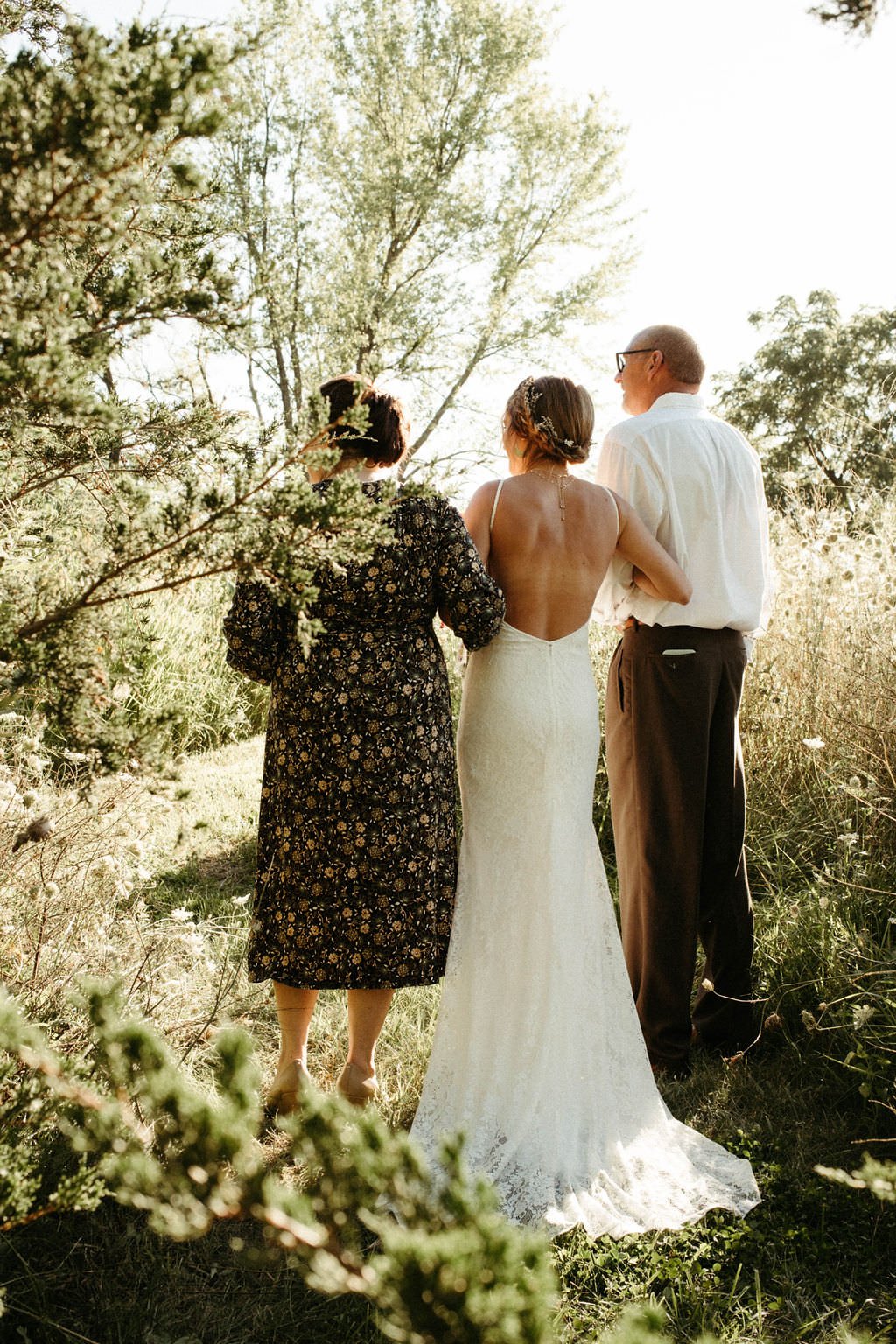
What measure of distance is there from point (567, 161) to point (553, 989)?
18.3 m

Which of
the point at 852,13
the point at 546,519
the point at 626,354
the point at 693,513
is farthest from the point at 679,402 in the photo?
the point at 852,13

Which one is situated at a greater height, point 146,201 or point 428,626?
point 146,201

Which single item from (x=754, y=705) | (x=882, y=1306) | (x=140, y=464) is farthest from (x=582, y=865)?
(x=754, y=705)

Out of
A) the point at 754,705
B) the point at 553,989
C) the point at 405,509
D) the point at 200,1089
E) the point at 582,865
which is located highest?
the point at 405,509

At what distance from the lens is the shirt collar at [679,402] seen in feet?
11.1

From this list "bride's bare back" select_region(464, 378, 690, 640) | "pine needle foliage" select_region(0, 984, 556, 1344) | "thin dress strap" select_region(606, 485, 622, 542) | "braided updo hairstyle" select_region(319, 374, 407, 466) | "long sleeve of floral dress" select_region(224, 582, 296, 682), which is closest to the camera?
"pine needle foliage" select_region(0, 984, 556, 1344)

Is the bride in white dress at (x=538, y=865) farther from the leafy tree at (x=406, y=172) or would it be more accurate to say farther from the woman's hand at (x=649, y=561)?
the leafy tree at (x=406, y=172)

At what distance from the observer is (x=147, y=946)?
2926 millimetres

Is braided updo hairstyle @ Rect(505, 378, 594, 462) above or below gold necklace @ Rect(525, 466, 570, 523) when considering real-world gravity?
above

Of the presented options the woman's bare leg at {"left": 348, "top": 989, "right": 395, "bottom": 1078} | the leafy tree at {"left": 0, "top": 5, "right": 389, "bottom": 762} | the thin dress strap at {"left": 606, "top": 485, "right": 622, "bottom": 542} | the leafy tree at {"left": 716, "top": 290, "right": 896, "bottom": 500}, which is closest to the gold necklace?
the thin dress strap at {"left": 606, "top": 485, "right": 622, "bottom": 542}

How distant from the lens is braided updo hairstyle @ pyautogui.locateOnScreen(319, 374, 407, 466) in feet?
8.69

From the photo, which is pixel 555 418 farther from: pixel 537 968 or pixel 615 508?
pixel 537 968

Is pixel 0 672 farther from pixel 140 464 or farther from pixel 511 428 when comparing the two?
pixel 511 428

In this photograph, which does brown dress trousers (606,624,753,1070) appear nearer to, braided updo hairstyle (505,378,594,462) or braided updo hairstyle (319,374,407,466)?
braided updo hairstyle (505,378,594,462)
